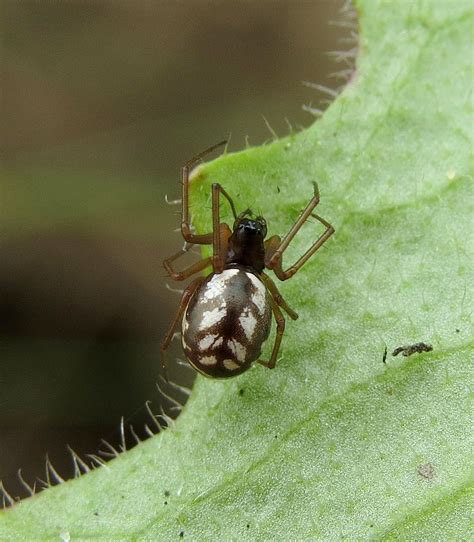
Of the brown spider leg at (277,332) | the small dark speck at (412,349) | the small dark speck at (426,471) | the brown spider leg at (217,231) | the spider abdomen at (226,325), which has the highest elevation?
the brown spider leg at (217,231)

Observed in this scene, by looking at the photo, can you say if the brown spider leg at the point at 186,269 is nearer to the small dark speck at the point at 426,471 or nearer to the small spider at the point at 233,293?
the small spider at the point at 233,293

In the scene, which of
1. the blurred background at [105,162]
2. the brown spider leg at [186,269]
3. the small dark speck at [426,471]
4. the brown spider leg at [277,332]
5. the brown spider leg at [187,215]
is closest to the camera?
the small dark speck at [426,471]

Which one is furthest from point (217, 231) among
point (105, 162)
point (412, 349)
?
point (105, 162)

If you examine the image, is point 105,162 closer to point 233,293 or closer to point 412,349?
point 233,293

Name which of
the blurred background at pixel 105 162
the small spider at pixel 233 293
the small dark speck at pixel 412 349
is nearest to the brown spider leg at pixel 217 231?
the small spider at pixel 233 293

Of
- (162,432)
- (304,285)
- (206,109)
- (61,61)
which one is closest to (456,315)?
(304,285)

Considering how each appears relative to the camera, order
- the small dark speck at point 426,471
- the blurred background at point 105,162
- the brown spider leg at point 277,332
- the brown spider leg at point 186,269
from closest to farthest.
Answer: the small dark speck at point 426,471 < the brown spider leg at point 277,332 < the brown spider leg at point 186,269 < the blurred background at point 105,162

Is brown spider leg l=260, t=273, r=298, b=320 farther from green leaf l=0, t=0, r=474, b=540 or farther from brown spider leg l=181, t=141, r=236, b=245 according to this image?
brown spider leg l=181, t=141, r=236, b=245
